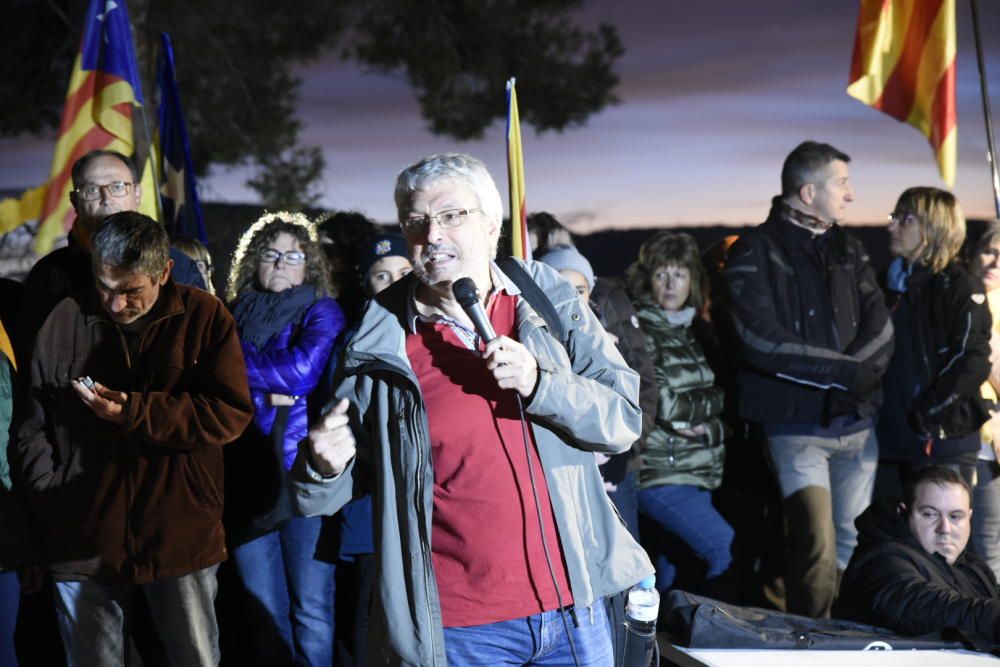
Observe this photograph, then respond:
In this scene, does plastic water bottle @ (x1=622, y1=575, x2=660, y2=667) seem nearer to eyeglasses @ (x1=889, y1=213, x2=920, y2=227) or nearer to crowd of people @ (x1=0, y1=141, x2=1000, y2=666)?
crowd of people @ (x1=0, y1=141, x2=1000, y2=666)

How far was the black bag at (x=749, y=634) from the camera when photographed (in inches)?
149

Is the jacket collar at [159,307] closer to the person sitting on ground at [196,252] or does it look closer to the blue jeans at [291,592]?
the blue jeans at [291,592]

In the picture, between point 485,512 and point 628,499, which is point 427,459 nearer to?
point 485,512

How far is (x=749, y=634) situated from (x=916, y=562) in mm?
861

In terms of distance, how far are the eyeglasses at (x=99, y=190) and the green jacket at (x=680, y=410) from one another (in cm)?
249

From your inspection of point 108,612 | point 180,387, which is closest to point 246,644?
point 108,612

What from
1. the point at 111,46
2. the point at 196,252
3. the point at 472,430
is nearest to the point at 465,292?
the point at 472,430

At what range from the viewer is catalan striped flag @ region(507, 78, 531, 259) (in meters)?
5.06

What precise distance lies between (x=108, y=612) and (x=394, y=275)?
1804 millimetres

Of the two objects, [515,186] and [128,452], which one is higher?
[515,186]

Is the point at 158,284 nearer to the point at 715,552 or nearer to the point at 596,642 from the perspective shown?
the point at 596,642

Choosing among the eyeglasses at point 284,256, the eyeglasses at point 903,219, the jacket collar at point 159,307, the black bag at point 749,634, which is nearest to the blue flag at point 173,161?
the eyeglasses at point 284,256

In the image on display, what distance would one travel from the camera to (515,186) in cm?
523

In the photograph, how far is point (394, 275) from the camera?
4754 millimetres
